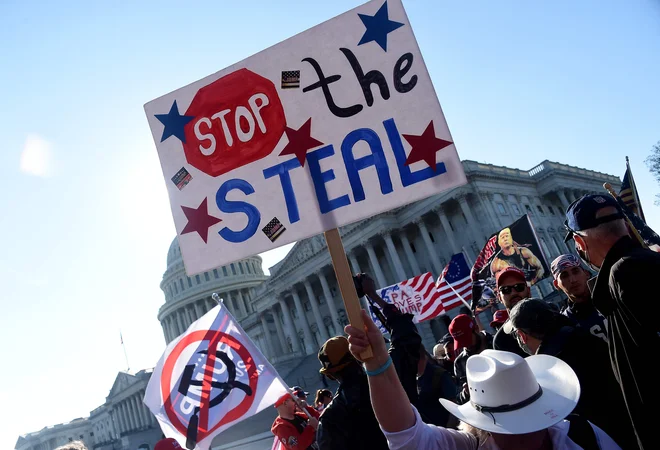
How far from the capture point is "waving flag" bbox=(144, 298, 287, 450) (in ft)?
17.7

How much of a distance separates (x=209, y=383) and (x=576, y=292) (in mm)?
3920

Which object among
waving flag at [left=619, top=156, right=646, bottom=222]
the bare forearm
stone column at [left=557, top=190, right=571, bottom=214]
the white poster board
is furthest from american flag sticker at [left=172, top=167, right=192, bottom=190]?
stone column at [left=557, top=190, right=571, bottom=214]

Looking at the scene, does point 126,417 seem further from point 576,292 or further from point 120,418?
point 576,292

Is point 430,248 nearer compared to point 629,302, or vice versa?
point 629,302

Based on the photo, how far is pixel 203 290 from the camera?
318 feet

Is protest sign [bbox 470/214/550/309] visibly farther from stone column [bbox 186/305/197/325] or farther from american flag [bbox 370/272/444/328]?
stone column [bbox 186/305/197/325]

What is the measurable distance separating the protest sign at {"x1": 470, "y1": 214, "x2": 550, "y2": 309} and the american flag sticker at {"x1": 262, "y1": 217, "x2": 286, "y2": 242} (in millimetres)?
9167

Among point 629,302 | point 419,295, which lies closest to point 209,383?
point 629,302

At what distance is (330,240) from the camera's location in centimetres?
284

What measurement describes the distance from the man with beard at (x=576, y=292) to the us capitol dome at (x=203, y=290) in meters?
90.5

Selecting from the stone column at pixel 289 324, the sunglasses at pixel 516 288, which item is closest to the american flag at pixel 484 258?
the sunglasses at pixel 516 288

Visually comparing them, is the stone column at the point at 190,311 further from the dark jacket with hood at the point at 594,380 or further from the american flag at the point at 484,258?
→ the dark jacket with hood at the point at 594,380

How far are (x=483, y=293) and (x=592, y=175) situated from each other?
55434 mm

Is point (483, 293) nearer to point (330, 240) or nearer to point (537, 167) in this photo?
point (330, 240)
